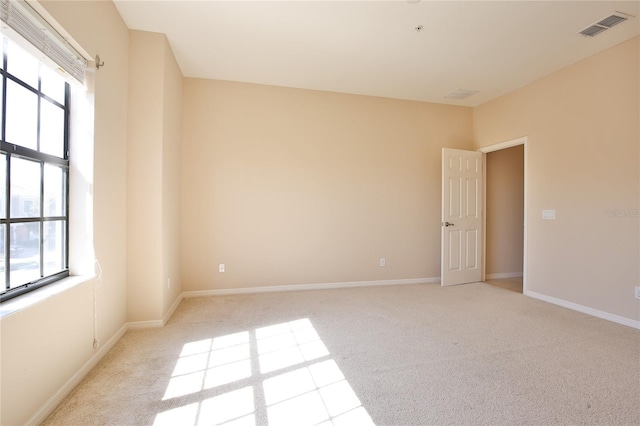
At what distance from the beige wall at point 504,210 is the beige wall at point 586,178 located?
95 cm

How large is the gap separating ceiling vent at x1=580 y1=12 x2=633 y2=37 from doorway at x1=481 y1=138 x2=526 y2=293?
2128mm

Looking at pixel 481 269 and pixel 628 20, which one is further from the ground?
pixel 628 20

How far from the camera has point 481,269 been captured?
4590mm

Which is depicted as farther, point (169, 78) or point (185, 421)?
point (169, 78)

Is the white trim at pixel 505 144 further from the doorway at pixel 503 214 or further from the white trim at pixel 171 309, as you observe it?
the white trim at pixel 171 309

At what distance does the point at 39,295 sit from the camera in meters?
1.59

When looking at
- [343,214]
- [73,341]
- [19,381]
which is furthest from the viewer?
[343,214]

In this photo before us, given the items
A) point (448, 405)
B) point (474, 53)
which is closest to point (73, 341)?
point (448, 405)

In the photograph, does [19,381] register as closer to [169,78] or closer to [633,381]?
[169,78]

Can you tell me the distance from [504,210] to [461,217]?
104 centimetres

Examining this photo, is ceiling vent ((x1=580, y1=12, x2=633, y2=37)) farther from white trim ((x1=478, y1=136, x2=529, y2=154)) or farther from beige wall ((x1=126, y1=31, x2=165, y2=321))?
beige wall ((x1=126, y1=31, x2=165, y2=321))

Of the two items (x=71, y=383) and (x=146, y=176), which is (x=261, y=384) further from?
(x=146, y=176)

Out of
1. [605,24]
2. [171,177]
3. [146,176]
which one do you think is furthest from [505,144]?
[146,176]

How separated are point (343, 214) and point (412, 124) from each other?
1838mm
